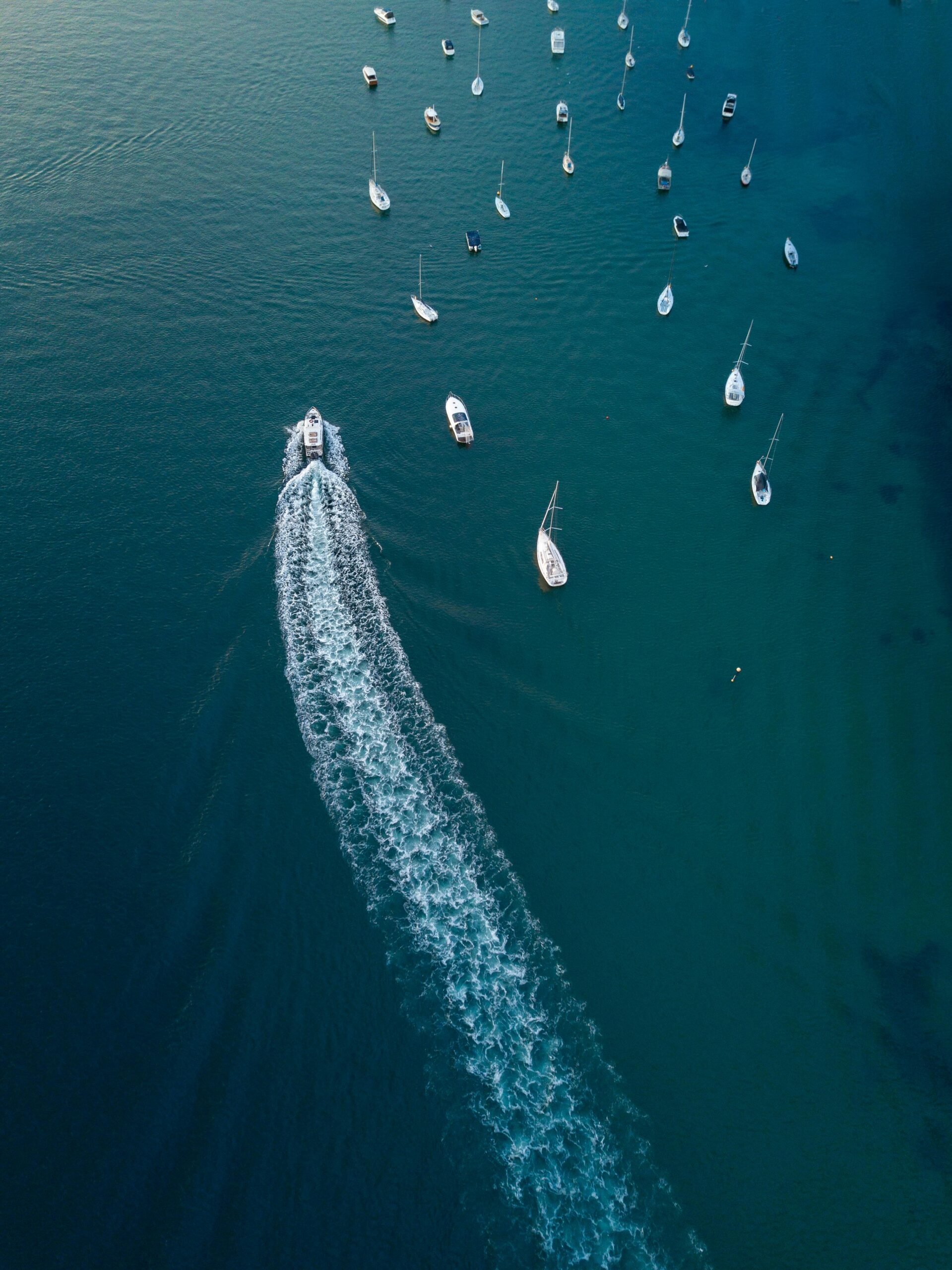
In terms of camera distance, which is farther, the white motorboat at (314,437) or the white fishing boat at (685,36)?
the white fishing boat at (685,36)

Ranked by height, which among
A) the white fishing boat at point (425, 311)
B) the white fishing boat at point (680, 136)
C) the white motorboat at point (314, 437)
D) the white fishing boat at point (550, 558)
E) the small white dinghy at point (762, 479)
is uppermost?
the white fishing boat at point (680, 136)

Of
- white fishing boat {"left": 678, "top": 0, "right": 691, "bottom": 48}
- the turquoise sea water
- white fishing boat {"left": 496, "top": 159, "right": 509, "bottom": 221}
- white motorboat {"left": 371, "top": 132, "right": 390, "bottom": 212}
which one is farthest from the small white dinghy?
white fishing boat {"left": 678, "top": 0, "right": 691, "bottom": 48}

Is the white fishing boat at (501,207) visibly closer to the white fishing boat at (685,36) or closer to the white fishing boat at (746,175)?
the white fishing boat at (746,175)

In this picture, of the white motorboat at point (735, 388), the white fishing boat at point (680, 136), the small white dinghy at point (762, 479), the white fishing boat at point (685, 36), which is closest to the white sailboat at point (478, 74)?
the white fishing boat at point (680, 136)

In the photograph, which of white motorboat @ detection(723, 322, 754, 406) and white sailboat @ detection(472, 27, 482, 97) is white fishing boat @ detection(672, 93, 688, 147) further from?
white motorboat @ detection(723, 322, 754, 406)

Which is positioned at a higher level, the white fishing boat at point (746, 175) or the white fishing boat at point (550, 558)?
the white fishing boat at point (746, 175)

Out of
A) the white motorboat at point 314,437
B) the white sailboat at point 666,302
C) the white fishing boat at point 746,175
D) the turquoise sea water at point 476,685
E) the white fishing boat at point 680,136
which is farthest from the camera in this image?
the white fishing boat at point 680,136
